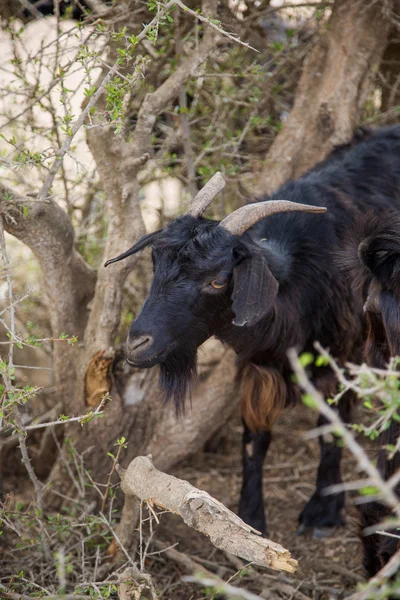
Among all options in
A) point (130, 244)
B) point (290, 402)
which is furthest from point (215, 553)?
point (130, 244)

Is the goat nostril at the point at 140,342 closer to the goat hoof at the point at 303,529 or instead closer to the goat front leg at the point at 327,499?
the goat front leg at the point at 327,499

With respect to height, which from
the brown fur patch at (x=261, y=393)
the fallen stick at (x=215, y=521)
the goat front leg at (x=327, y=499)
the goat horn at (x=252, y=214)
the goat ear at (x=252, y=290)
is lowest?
the goat front leg at (x=327, y=499)

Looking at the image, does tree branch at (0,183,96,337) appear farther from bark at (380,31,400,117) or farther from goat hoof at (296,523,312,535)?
bark at (380,31,400,117)

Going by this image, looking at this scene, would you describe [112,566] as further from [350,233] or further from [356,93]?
[356,93]

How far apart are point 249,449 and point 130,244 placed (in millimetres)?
1600

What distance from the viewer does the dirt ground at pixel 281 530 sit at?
3742mm

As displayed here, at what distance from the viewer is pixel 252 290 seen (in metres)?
3.56

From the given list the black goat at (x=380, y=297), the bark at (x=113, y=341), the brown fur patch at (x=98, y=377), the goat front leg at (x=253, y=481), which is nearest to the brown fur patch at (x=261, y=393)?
the goat front leg at (x=253, y=481)

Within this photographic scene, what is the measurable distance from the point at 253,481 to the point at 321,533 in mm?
549

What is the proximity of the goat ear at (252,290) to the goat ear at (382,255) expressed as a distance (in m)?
0.63

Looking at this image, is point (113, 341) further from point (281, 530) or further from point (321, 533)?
point (321, 533)

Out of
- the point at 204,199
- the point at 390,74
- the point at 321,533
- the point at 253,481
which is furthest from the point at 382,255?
the point at 390,74

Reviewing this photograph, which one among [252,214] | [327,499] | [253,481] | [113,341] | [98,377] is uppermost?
[252,214]

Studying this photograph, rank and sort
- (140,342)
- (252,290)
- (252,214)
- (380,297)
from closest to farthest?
(380,297) < (140,342) < (252,290) < (252,214)
